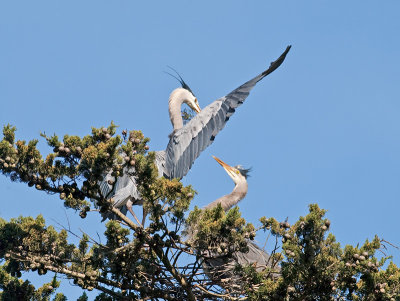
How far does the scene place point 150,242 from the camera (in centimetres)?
665

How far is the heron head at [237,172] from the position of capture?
11.9 meters

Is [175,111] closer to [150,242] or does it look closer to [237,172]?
[237,172]

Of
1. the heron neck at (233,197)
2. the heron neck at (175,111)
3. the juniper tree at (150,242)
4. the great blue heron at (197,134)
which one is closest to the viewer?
the juniper tree at (150,242)

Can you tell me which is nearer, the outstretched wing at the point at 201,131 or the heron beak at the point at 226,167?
the outstretched wing at the point at 201,131

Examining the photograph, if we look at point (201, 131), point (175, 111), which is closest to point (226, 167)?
Result: point (175, 111)

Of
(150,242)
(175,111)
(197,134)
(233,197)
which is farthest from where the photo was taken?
(175,111)

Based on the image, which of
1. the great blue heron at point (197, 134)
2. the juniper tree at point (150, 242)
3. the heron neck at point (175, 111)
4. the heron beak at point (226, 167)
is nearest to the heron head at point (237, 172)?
the heron beak at point (226, 167)

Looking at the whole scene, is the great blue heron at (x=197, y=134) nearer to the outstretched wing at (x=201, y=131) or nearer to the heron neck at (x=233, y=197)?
the outstretched wing at (x=201, y=131)

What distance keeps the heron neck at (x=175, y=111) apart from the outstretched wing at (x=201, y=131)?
4.59 feet

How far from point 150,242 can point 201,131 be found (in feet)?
11.1

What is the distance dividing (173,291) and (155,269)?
0.94ft

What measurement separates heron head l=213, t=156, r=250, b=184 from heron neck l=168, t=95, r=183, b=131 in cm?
123

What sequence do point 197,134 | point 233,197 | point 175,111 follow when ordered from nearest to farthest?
1. point 197,134
2. point 233,197
3. point 175,111

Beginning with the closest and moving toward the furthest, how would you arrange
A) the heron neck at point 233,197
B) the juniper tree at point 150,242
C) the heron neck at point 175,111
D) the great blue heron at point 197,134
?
the juniper tree at point 150,242
the great blue heron at point 197,134
the heron neck at point 233,197
the heron neck at point 175,111
